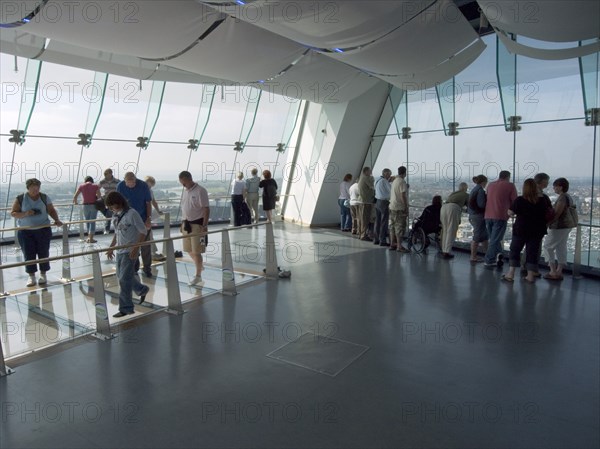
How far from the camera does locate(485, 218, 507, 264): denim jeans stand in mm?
7342

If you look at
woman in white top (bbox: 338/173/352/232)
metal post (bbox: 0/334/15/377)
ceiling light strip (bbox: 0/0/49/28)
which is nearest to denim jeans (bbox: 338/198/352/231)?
woman in white top (bbox: 338/173/352/232)

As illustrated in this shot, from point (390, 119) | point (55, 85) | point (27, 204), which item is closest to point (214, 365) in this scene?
point (27, 204)

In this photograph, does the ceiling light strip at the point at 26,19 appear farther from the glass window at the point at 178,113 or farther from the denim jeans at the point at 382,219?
the glass window at the point at 178,113

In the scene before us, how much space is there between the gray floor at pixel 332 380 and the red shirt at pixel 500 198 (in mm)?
1878

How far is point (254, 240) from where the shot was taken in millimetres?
6824

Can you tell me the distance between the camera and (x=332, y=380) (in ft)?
11.6

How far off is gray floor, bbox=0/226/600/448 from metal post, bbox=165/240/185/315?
0.15 meters

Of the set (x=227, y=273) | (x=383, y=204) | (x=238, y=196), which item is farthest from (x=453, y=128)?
(x=227, y=273)

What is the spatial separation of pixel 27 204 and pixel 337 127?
7981 mm

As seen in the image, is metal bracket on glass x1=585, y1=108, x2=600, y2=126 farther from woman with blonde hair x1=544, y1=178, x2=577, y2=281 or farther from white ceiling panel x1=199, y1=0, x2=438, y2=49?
white ceiling panel x1=199, y1=0, x2=438, y2=49

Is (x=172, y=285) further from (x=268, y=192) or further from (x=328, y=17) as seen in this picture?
(x=268, y=192)

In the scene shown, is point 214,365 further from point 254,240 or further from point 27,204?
point 27,204

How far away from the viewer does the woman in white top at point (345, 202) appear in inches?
466

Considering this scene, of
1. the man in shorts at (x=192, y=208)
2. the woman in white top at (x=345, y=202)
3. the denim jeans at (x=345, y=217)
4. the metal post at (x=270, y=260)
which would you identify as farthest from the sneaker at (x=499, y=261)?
the man in shorts at (x=192, y=208)
